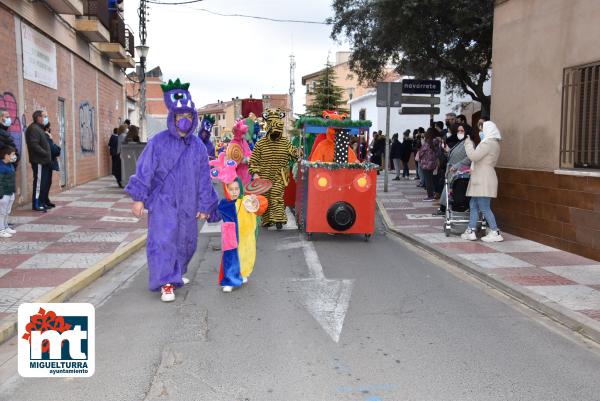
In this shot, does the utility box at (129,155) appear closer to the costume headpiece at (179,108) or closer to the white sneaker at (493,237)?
the white sneaker at (493,237)

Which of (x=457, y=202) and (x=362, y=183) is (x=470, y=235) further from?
(x=362, y=183)

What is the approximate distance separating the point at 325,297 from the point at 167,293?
5.24 ft

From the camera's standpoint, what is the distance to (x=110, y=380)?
3.89m

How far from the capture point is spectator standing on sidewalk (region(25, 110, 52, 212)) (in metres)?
11.0

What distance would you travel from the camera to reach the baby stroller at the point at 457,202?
32.2 feet

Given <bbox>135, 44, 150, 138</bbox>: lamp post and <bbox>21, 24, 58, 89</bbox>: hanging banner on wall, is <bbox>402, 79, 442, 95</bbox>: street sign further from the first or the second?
<bbox>135, 44, 150, 138</bbox>: lamp post

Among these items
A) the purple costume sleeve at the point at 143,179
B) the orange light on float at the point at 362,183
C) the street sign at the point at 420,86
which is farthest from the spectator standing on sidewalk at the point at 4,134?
the street sign at the point at 420,86

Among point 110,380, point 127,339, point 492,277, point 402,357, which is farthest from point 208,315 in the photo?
point 492,277

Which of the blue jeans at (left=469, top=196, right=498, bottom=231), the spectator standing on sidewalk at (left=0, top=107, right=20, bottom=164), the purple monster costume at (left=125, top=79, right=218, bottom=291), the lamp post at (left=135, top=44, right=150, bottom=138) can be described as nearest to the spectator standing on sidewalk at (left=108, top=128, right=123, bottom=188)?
the lamp post at (left=135, top=44, right=150, bottom=138)

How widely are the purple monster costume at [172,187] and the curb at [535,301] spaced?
3449 millimetres

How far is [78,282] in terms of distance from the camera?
20.7 feet

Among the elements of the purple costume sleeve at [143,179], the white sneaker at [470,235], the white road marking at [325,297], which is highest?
the purple costume sleeve at [143,179]

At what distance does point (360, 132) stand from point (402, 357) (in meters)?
6.21

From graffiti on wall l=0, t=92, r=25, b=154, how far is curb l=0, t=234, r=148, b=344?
498cm
